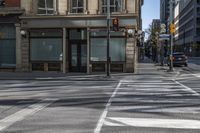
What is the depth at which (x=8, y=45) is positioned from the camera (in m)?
37.8

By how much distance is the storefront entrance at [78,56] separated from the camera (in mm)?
37031

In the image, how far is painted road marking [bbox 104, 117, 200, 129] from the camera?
10782 mm

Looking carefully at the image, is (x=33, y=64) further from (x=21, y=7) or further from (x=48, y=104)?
(x=48, y=104)

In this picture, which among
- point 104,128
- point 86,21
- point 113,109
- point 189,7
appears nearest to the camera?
point 104,128

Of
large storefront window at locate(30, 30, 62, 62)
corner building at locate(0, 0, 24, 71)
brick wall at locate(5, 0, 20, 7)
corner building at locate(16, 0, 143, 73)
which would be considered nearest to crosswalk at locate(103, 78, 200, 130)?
corner building at locate(16, 0, 143, 73)

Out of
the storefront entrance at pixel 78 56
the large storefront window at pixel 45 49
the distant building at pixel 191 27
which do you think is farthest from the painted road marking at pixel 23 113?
the distant building at pixel 191 27

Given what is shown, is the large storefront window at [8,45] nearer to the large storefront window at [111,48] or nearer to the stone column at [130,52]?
the large storefront window at [111,48]

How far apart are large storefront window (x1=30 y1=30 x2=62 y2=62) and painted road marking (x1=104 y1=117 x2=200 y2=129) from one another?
2553 cm

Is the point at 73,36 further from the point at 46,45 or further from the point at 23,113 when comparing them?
the point at 23,113

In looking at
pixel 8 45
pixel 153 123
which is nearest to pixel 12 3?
pixel 8 45

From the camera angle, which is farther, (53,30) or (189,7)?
(189,7)

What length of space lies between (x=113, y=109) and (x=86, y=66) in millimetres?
22972

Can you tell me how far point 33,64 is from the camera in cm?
3728

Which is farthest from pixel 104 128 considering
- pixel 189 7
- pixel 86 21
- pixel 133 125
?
pixel 189 7
